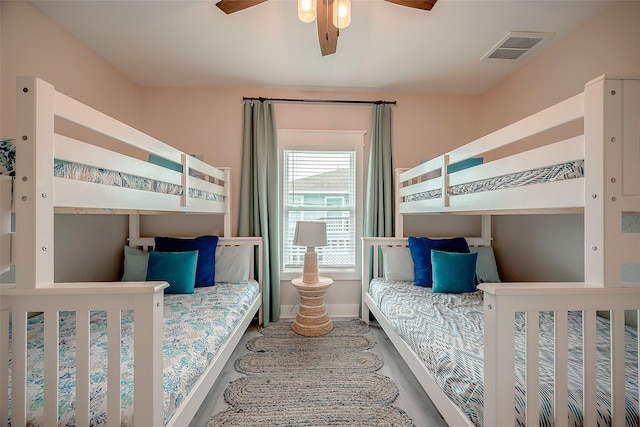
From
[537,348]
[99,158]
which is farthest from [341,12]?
[537,348]

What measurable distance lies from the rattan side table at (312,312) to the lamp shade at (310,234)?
0.39 metres

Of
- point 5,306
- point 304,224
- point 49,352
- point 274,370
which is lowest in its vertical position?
point 274,370

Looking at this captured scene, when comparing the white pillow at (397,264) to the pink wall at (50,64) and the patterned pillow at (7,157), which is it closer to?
the patterned pillow at (7,157)

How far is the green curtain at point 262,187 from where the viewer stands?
286 cm

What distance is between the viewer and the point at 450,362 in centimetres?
122

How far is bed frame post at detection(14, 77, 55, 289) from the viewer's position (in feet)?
2.90

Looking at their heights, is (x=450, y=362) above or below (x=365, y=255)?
below

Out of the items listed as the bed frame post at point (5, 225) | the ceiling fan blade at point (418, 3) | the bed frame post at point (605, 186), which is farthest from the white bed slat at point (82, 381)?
the ceiling fan blade at point (418, 3)

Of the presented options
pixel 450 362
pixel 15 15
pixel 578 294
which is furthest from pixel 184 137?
pixel 578 294

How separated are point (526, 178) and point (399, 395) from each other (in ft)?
4.83

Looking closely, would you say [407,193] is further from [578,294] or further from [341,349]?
[578,294]

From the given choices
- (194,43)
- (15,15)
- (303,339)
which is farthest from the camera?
(303,339)

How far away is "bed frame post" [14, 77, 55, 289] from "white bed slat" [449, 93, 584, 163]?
1819 mm

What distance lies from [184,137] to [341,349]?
2.64 meters
